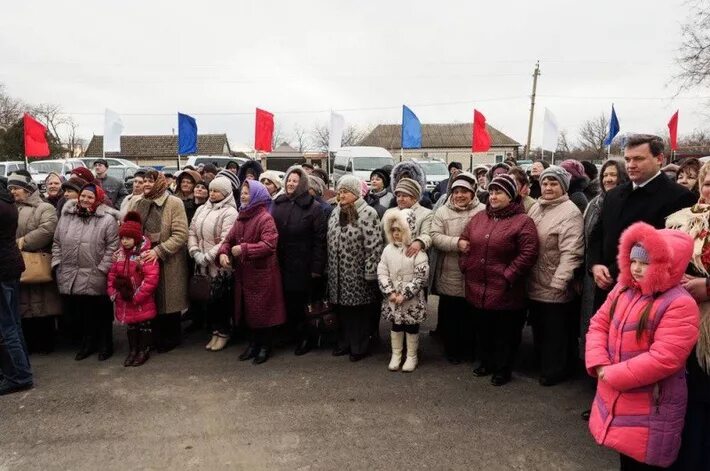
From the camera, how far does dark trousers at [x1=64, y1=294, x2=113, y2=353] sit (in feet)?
16.2

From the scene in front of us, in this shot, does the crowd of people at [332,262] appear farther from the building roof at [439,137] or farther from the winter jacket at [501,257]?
the building roof at [439,137]

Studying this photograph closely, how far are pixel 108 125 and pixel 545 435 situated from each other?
12217 mm

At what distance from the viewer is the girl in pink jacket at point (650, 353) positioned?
233 centimetres

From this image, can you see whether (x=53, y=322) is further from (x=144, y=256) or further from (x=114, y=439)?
(x=114, y=439)

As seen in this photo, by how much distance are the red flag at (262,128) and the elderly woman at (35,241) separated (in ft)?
28.2

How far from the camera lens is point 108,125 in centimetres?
1216

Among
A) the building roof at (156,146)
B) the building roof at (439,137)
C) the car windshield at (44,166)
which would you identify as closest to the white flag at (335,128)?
the car windshield at (44,166)

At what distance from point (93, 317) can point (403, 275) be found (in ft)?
10.4

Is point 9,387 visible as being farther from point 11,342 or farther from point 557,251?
point 557,251

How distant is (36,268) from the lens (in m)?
4.88

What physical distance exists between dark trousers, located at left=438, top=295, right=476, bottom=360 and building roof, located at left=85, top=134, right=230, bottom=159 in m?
53.3

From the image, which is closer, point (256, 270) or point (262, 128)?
point (256, 270)

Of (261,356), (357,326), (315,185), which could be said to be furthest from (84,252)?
(357,326)

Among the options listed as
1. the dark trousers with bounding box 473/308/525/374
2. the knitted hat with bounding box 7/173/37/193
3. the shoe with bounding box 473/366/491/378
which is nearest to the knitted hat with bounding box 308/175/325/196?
the dark trousers with bounding box 473/308/525/374
